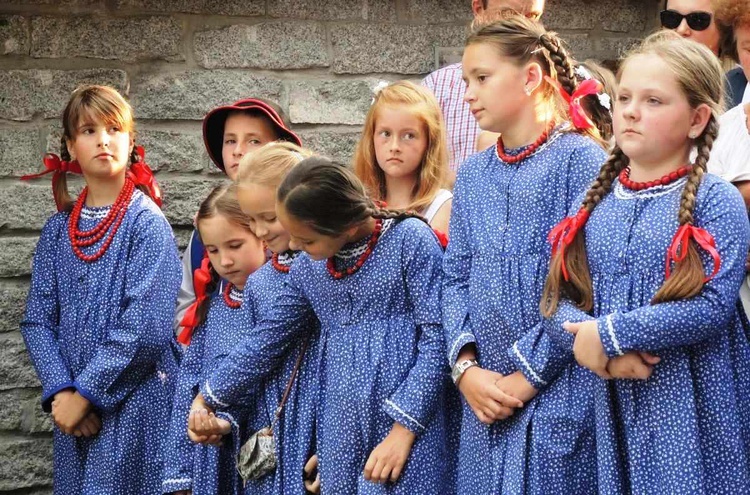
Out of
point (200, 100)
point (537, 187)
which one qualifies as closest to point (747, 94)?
point (537, 187)

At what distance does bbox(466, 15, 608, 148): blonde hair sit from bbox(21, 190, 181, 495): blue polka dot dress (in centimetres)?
181

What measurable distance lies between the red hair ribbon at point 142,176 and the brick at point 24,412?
115 cm

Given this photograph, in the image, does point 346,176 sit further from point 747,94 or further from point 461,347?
point 747,94

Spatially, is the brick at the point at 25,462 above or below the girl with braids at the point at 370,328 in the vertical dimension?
below

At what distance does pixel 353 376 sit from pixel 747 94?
1590mm

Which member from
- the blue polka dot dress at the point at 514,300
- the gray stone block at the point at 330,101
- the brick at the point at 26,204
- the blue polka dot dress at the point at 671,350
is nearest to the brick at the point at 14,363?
the brick at the point at 26,204

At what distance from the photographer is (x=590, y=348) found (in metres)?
3.07

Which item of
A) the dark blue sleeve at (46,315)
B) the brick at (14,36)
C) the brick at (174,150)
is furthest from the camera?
the brick at (174,150)

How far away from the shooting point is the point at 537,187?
11.5 feet

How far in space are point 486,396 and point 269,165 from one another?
3.79 ft

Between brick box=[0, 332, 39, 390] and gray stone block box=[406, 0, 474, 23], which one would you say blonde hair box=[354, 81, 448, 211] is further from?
brick box=[0, 332, 39, 390]

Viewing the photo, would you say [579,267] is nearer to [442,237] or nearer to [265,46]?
[442,237]

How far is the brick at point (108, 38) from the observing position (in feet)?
18.2

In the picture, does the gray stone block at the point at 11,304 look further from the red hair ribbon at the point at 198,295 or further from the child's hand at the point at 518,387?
the child's hand at the point at 518,387
